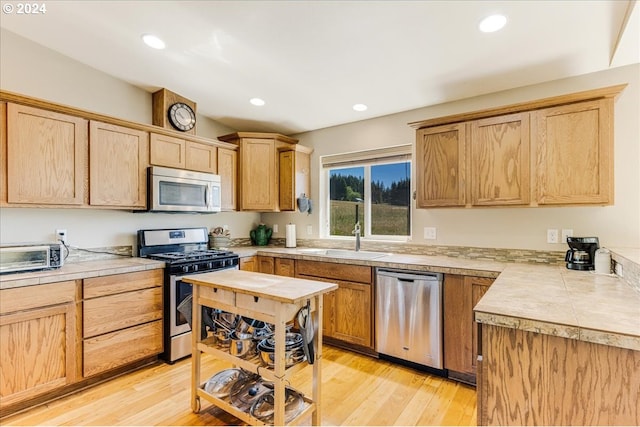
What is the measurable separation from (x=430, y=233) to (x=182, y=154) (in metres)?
2.64

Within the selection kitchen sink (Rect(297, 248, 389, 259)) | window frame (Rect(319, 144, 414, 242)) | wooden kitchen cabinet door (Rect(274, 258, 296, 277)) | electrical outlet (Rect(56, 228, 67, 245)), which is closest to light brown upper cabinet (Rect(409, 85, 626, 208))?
window frame (Rect(319, 144, 414, 242))

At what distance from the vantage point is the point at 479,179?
254 centimetres

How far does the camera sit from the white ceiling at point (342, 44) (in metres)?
1.88

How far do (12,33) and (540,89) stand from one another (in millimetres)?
4195

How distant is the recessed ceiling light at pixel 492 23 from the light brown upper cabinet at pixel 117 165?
285cm

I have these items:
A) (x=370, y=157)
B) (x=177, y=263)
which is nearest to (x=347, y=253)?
(x=370, y=157)

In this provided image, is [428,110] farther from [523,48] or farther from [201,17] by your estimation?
[201,17]

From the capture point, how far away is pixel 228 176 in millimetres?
3662

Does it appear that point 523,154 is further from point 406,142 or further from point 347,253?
point 347,253

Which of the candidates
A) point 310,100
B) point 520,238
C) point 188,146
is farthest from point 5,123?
point 520,238

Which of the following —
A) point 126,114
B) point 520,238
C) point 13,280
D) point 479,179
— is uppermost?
point 126,114

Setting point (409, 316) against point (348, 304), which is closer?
point (409, 316)

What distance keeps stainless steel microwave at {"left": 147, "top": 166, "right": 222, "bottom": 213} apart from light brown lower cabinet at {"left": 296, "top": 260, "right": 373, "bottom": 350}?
132cm

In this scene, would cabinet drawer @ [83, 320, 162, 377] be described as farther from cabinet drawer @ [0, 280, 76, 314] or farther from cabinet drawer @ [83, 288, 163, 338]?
cabinet drawer @ [0, 280, 76, 314]
